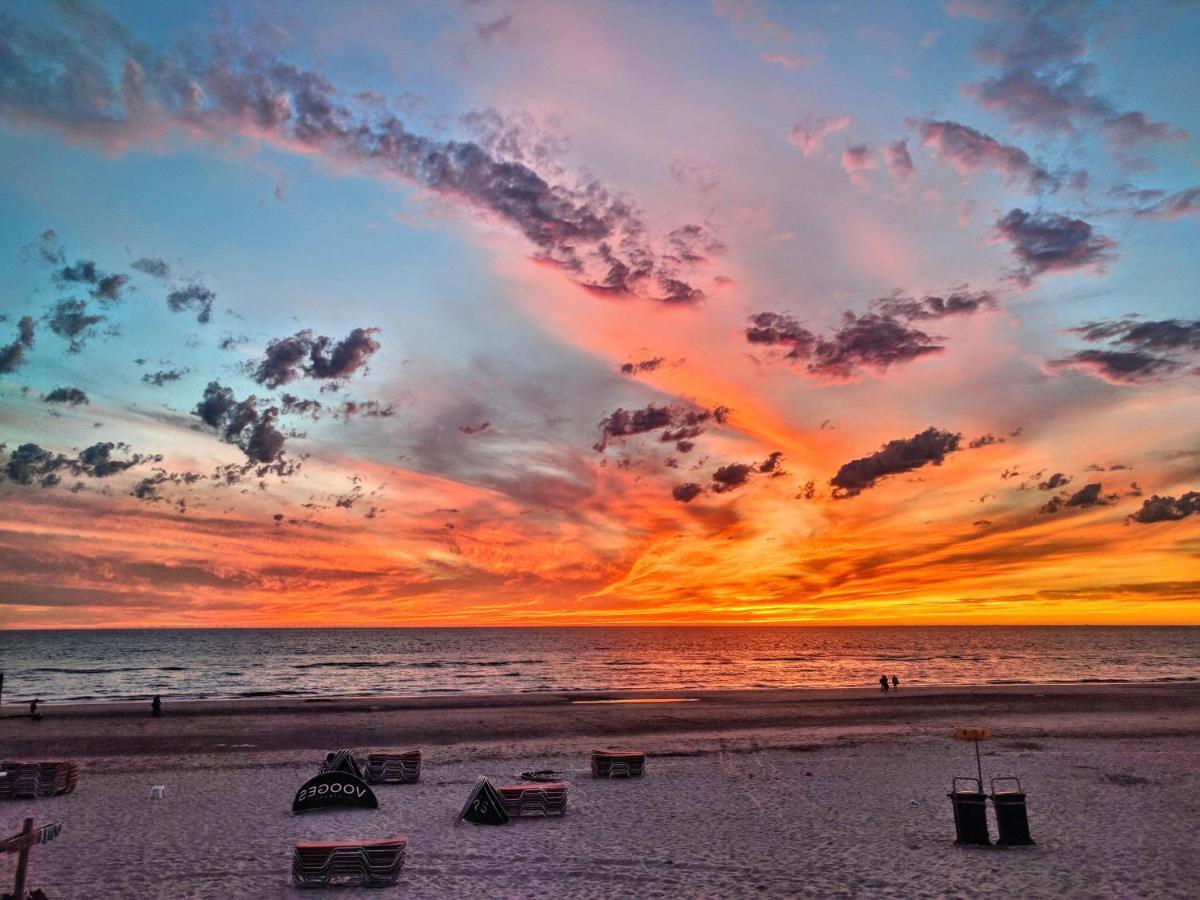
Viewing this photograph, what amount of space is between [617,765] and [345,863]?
36.8 ft

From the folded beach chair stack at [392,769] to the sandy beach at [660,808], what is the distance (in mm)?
584

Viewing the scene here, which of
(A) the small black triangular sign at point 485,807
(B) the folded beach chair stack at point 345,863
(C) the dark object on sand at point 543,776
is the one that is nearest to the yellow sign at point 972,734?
(A) the small black triangular sign at point 485,807

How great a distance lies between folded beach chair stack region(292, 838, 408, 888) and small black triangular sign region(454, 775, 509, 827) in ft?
14.5

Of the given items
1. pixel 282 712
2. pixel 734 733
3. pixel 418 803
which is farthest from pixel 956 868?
pixel 282 712

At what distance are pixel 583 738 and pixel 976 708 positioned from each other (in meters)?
25.0

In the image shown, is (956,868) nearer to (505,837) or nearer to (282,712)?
(505,837)

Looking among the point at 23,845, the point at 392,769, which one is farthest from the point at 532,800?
the point at 23,845

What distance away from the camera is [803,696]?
51750mm

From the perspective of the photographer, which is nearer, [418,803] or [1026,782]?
[418,803]

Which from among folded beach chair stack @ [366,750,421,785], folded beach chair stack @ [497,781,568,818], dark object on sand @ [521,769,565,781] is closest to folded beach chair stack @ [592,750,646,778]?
dark object on sand @ [521,769,565,781]

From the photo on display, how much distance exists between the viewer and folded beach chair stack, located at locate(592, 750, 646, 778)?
23250mm

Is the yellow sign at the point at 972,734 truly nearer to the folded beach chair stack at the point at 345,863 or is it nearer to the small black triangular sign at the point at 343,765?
the folded beach chair stack at the point at 345,863

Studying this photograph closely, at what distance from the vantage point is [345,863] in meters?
13.5

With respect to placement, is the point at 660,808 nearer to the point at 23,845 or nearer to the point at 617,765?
the point at 617,765
